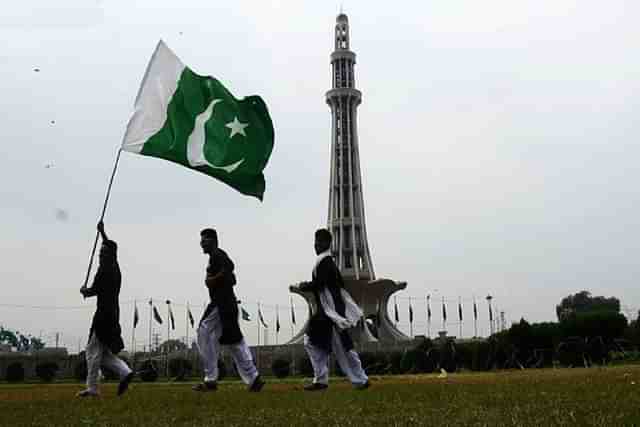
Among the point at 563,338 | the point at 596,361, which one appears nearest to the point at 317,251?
the point at 596,361

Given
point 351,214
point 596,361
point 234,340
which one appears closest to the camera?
point 234,340

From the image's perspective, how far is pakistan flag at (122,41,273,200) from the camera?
9844 millimetres

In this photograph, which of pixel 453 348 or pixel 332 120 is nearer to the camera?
pixel 453 348

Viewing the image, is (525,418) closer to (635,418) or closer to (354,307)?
(635,418)

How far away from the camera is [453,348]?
29734mm

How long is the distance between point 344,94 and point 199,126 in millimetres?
62764

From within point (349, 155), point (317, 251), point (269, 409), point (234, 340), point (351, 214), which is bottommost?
point (269, 409)

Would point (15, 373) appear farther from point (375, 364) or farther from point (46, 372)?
point (375, 364)

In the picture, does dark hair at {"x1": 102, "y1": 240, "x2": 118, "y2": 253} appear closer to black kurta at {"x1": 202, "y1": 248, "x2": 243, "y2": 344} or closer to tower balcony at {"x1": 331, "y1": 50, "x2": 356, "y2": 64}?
black kurta at {"x1": 202, "y1": 248, "x2": 243, "y2": 344}

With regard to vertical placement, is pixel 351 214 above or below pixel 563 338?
above

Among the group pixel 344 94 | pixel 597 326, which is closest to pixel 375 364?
pixel 597 326

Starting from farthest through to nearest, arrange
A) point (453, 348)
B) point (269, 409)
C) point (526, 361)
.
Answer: point (453, 348) → point (526, 361) → point (269, 409)

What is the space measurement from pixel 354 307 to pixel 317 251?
2.83 ft

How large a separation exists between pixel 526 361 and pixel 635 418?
25.0 metres
